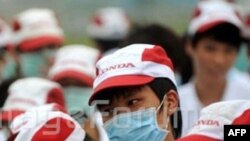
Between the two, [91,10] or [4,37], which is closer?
[4,37]

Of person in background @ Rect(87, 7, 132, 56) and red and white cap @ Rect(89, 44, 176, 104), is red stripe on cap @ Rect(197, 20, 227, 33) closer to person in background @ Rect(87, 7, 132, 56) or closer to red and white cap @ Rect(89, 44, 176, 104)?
red and white cap @ Rect(89, 44, 176, 104)

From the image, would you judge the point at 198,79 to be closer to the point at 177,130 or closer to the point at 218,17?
the point at 218,17

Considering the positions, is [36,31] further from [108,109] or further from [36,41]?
[108,109]

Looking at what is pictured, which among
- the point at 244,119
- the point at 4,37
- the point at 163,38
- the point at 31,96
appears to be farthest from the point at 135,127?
the point at 4,37

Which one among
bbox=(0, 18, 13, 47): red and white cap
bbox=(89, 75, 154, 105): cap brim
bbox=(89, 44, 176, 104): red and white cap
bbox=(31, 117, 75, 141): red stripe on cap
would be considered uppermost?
bbox=(0, 18, 13, 47): red and white cap

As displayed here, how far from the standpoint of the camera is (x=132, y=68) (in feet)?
20.3

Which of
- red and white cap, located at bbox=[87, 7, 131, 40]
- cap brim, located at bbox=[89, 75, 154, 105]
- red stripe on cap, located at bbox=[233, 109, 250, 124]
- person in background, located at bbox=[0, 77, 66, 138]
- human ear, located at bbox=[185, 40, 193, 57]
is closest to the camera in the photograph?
red stripe on cap, located at bbox=[233, 109, 250, 124]

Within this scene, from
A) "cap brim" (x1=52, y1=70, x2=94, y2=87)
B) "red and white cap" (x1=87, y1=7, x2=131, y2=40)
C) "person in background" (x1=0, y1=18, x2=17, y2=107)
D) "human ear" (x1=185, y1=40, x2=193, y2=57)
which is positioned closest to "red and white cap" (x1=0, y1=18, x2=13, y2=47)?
"person in background" (x1=0, y1=18, x2=17, y2=107)

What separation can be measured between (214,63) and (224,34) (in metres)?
0.20

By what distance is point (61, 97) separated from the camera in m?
7.52

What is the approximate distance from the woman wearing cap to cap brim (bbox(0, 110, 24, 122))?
1.18 metres

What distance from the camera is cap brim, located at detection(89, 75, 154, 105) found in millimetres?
6055

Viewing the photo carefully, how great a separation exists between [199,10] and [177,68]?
64cm

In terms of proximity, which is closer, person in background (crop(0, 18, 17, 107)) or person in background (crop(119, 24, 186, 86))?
person in background (crop(119, 24, 186, 86))
